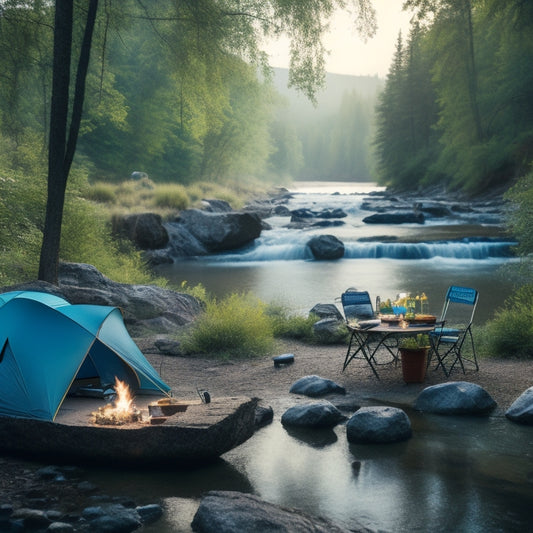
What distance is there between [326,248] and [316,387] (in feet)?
59.1

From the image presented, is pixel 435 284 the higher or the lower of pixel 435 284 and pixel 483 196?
the lower

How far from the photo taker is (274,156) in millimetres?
89438

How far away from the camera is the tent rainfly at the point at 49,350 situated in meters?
6.81

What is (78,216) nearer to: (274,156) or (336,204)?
(336,204)

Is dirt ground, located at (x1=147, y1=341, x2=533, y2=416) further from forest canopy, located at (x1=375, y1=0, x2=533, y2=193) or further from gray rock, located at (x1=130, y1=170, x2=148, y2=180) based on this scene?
gray rock, located at (x1=130, y1=170, x2=148, y2=180)

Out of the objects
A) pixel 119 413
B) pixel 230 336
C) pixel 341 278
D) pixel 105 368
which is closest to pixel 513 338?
pixel 230 336

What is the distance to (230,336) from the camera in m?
11.4

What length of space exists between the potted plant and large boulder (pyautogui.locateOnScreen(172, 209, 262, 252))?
755 inches

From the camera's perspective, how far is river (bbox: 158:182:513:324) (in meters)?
19.4

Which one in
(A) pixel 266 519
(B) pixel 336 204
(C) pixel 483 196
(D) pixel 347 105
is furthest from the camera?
(D) pixel 347 105

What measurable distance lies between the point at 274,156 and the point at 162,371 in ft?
266

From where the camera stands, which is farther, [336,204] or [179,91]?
[336,204]

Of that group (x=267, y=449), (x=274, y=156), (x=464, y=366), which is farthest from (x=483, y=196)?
(x=274, y=156)

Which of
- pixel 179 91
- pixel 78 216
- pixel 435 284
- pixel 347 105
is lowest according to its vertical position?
pixel 435 284
